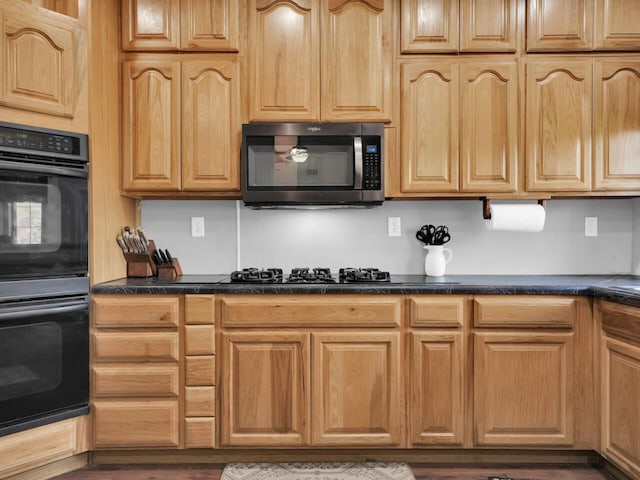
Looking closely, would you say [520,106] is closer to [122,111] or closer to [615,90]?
[615,90]

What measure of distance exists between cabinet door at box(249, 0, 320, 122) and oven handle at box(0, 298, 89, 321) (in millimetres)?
1294

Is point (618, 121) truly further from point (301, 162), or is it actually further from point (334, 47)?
point (301, 162)

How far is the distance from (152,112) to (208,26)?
558 mm

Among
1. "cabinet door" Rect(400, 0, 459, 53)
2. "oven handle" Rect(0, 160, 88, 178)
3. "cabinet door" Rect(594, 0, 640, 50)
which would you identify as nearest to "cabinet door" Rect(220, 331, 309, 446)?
"oven handle" Rect(0, 160, 88, 178)

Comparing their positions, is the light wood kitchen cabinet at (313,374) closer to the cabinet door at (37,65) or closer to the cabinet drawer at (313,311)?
the cabinet drawer at (313,311)

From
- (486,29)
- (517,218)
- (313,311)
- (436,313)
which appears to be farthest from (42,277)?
(486,29)

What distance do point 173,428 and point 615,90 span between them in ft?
9.49

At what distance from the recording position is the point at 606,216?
2.74 metres

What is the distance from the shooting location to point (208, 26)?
2.43m

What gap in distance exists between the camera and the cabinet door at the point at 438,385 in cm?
217

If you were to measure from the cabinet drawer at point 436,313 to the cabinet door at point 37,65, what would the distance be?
193 centimetres

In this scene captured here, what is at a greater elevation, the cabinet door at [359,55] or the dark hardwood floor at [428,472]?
the cabinet door at [359,55]

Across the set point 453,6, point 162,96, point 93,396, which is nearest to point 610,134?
point 453,6

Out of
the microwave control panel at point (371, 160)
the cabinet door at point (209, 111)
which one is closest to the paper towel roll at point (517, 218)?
the microwave control panel at point (371, 160)
